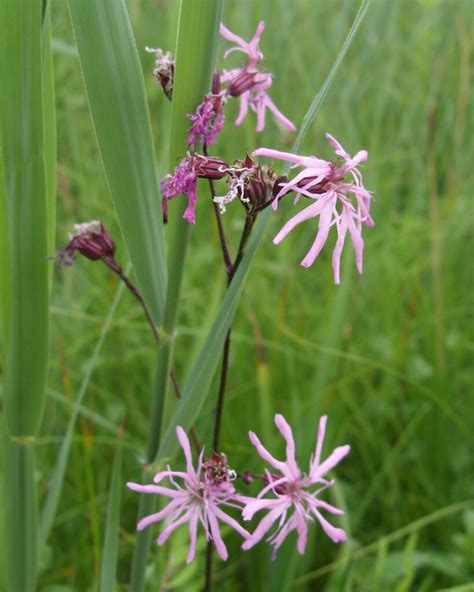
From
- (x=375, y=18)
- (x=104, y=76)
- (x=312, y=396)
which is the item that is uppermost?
(x=375, y=18)

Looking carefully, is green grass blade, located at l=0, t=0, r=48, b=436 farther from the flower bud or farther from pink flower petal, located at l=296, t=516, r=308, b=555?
pink flower petal, located at l=296, t=516, r=308, b=555

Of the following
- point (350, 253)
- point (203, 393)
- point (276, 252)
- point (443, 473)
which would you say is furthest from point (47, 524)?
point (276, 252)

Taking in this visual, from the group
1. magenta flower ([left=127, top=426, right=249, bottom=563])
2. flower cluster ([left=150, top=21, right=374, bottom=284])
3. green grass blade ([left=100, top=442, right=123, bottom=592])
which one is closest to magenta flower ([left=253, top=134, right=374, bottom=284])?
flower cluster ([left=150, top=21, right=374, bottom=284])

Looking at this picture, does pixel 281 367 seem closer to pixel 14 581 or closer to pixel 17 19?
pixel 14 581

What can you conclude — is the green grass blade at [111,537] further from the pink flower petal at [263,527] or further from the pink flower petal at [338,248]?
the pink flower petal at [338,248]

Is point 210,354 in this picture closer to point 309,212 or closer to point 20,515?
point 309,212

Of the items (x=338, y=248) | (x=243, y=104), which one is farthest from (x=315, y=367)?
(x=338, y=248)
